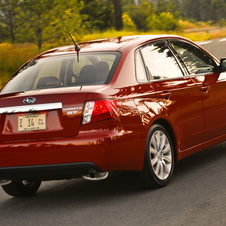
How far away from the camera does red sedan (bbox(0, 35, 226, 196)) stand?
5.34 meters

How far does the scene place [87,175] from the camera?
551 centimetres

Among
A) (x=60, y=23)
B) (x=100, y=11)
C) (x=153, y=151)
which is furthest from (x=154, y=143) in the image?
(x=100, y=11)

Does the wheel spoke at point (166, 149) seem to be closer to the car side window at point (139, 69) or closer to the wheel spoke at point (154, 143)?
the wheel spoke at point (154, 143)

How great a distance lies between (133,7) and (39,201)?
220 ft

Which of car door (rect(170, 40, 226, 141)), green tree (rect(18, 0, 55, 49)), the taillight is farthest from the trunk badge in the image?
green tree (rect(18, 0, 55, 49))

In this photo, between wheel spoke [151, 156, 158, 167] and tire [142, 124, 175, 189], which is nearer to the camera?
tire [142, 124, 175, 189]

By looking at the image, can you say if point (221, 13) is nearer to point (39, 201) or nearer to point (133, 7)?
point (133, 7)

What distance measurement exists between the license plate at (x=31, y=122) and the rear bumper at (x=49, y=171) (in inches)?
14.0

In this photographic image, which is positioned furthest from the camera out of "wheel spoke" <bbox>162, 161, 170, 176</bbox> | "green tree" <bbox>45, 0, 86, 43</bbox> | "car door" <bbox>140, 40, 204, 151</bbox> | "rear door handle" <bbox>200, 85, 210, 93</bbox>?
"green tree" <bbox>45, 0, 86, 43</bbox>

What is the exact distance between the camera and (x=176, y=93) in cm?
638

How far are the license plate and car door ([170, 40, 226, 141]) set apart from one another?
2198 mm

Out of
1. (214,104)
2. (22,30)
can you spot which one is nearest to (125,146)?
(214,104)

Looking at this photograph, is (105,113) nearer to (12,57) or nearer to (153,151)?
(153,151)

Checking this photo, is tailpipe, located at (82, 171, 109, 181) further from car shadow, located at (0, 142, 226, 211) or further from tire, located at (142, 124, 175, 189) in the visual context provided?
tire, located at (142, 124, 175, 189)
